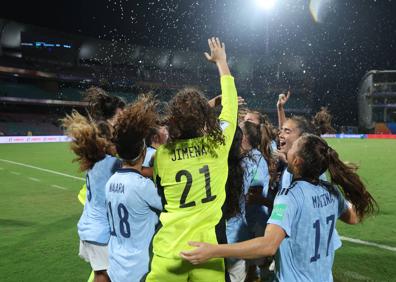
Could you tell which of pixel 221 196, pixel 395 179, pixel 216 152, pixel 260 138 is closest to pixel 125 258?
pixel 221 196

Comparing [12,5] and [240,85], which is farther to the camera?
[240,85]

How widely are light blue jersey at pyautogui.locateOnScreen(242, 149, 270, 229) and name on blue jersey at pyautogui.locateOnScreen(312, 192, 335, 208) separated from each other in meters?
1.33

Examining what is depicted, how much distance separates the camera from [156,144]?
3889 millimetres

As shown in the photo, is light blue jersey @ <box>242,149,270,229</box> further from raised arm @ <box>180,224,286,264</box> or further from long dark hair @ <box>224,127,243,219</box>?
raised arm @ <box>180,224,286,264</box>

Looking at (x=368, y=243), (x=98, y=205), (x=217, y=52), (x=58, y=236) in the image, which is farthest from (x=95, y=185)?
(x=368, y=243)

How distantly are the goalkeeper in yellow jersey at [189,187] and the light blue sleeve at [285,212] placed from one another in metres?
0.49

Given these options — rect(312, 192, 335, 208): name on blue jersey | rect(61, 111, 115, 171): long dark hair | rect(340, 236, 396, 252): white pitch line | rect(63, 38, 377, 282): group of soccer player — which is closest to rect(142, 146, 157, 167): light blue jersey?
rect(61, 111, 115, 171): long dark hair

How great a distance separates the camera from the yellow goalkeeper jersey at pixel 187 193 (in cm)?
245

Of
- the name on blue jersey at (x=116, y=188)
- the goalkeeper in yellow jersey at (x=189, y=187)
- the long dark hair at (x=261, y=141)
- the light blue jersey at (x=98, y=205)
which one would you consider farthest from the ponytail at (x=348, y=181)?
the light blue jersey at (x=98, y=205)

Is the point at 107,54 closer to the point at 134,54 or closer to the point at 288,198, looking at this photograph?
the point at 134,54

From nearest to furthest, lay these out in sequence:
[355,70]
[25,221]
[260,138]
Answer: [260,138] → [25,221] → [355,70]

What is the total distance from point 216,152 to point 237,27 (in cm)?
5849

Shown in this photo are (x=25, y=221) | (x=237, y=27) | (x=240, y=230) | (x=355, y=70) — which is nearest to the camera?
(x=240, y=230)

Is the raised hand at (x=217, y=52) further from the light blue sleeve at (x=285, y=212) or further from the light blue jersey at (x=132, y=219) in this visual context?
the light blue sleeve at (x=285, y=212)
